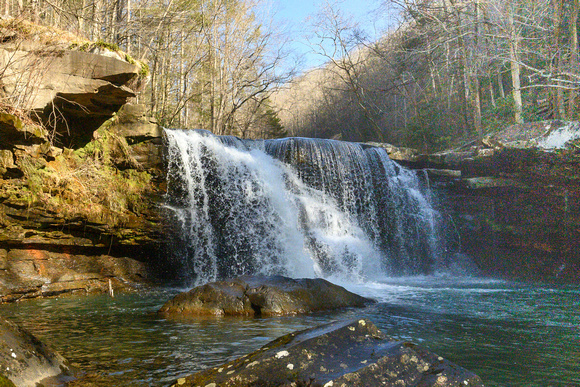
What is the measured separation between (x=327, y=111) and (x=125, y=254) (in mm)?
21509

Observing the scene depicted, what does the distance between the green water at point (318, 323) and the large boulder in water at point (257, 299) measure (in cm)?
33

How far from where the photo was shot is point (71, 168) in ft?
29.6

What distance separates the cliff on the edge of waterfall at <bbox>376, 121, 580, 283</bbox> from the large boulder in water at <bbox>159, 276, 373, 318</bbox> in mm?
7279

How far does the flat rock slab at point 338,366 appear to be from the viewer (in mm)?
2686

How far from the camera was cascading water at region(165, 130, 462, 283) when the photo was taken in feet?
34.0

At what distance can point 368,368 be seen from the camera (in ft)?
8.95

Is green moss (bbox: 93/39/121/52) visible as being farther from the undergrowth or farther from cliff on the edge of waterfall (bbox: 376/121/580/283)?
cliff on the edge of waterfall (bbox: 376/121/580/283)

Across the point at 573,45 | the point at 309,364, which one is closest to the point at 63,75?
the point at 309,364

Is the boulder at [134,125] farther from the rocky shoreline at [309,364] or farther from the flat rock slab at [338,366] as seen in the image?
the flat rock slab at [338,366]

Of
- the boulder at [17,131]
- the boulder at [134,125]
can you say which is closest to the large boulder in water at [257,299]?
the boulder at [17,131]

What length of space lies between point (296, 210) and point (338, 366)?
27.9 ft

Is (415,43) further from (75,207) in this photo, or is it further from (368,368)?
(368,368)

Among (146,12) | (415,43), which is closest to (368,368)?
(146,12)

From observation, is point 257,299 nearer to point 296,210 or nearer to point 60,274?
point 60,274
